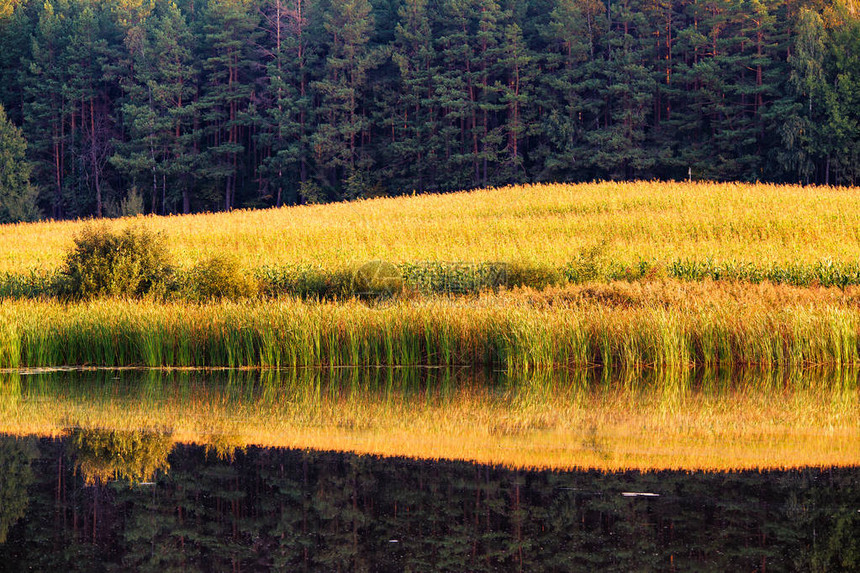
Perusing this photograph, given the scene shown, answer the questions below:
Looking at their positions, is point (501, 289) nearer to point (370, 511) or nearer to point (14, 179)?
A: point (370, 511)

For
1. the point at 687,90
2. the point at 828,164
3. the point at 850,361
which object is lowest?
the point at 850,361

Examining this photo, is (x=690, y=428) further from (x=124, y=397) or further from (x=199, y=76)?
(x=199, y=76)

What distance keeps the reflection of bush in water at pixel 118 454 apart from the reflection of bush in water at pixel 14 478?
393 mm

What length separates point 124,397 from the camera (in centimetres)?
1273

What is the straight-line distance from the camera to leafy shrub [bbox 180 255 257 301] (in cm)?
2231

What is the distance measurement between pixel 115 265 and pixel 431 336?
9.25 metres

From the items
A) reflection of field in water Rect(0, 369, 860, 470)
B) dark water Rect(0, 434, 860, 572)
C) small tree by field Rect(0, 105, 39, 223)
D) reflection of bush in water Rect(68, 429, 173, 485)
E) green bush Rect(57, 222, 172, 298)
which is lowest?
reflection of field in water Rect(0, 369, 860, 470)

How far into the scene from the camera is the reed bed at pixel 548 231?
28719mm

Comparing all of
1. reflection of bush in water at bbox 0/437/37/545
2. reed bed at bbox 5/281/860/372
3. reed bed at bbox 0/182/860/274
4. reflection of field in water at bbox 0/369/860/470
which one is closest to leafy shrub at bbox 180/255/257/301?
reed bed at bbox 0/182/860/274

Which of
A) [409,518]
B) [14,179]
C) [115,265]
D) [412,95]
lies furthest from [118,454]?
[14,179]

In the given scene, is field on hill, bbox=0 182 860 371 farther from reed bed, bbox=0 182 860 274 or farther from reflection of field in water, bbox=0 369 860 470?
reflection of field in water, bbox=0 369 860 470

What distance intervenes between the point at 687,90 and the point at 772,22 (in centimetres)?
627

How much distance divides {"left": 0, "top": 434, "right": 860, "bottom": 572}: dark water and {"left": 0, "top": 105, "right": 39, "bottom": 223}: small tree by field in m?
52.5

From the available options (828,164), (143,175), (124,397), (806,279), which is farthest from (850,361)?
(143,175)
